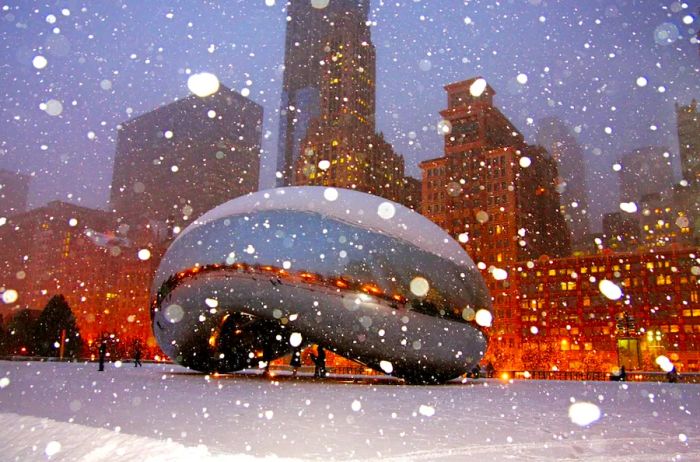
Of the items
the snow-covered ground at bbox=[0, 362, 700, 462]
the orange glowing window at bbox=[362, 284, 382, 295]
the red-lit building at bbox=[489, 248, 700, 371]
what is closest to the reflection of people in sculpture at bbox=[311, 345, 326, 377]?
the orange glowing window at bbox=[362, 284, 382, 295]

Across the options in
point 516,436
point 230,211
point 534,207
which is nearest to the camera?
point 516,436

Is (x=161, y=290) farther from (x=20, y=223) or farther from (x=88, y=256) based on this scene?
Result: (x=20, y=223)

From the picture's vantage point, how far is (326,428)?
20.8ft

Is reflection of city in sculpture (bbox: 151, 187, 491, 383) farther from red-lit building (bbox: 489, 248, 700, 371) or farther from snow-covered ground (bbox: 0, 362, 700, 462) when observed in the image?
red-lit building (bbox: 489, 248, 700, 371)

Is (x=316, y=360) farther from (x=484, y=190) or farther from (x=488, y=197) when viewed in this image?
(x=484, y=190)

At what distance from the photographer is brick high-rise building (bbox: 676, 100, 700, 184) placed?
15100cm

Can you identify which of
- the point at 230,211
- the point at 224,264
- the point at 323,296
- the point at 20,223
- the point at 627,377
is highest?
the point at 20,223

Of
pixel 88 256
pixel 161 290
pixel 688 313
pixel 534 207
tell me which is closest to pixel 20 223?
pixel 88 256

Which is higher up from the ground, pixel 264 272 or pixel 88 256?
pixel 88 256

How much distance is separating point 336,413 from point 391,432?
1.68 meters

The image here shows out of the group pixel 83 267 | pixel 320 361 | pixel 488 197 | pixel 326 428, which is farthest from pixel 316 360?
pixel 83 267

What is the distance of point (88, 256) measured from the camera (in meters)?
141

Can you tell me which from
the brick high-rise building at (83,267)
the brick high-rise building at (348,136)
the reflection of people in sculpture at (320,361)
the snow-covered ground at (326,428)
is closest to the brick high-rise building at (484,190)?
the brick high-rise building at (348,136)

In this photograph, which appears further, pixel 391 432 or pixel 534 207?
pixel 534 207
